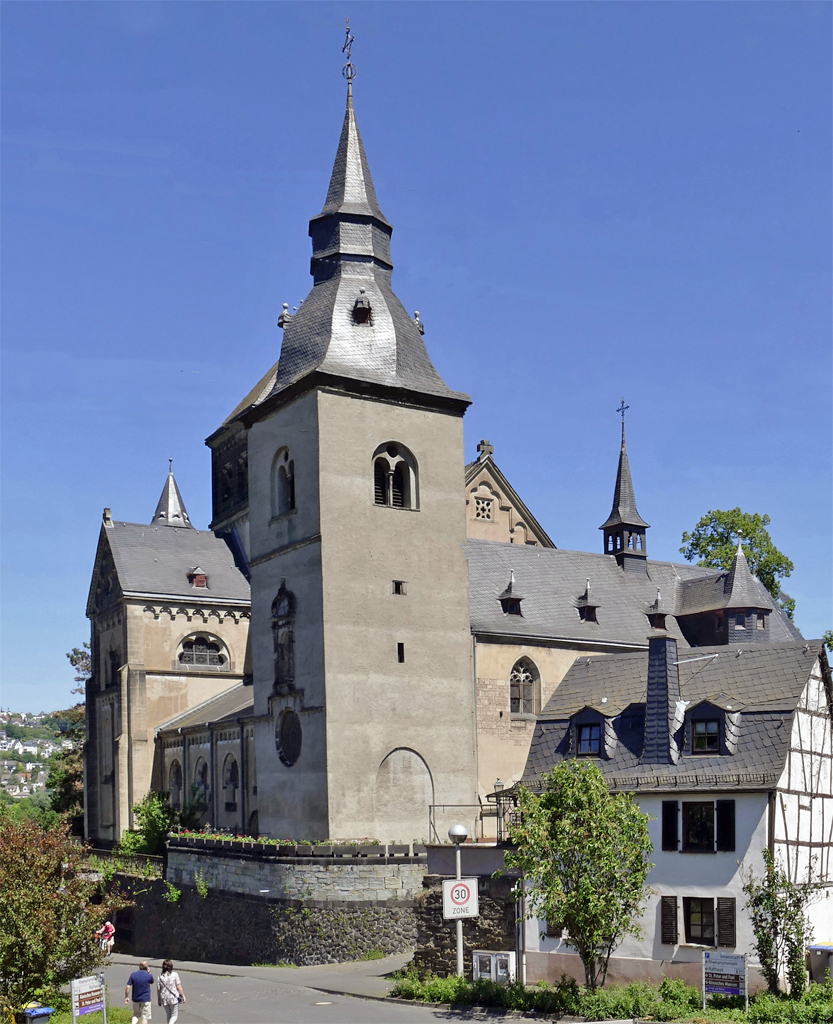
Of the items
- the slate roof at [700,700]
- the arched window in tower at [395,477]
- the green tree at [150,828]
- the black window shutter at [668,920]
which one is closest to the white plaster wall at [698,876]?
the black window shutter at [668,920]

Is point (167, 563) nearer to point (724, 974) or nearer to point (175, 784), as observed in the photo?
point (175, 784)

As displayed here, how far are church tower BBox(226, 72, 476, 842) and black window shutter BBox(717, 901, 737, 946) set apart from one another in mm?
14228

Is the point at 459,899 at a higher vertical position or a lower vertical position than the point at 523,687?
lower

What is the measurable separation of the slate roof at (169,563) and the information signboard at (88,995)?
34861mm

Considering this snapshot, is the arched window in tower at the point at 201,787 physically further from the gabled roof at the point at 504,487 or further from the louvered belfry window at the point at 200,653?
the gabled roof at the point at 504,487

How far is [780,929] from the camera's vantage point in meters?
25.6

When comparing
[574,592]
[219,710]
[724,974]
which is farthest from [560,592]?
[724,974]

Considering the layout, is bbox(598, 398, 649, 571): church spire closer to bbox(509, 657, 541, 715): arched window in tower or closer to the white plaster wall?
bbox(509, 657, 541, 715): arched window in tower

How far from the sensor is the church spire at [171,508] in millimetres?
68125

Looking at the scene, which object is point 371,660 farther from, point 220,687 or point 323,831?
point 220,687

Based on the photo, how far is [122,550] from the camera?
57562 millimetres

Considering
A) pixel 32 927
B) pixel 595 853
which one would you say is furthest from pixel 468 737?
pixel 32 927

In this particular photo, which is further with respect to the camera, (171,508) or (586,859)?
(171,508)

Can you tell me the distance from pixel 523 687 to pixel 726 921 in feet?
61.6
